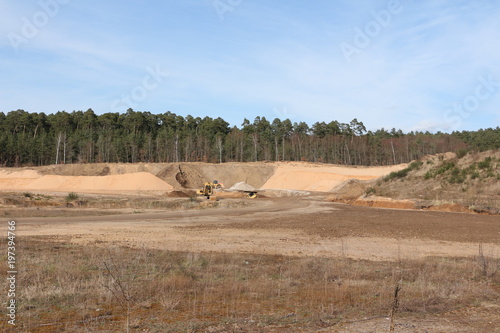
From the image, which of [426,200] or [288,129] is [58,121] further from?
[426,200]

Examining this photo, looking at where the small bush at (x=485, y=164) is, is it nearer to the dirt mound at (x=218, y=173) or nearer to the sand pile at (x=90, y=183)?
the dirt mound at (x=218, y=173)

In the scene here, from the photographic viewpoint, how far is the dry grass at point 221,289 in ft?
23.1

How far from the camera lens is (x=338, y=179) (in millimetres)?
77375

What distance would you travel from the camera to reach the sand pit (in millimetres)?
75375

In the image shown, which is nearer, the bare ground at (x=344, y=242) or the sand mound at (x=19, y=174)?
the bare ground at (x=344, y=242)

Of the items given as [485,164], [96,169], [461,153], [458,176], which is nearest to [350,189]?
[461,153]

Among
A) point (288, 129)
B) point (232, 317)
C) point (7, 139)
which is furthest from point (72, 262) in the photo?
point (288, 129)

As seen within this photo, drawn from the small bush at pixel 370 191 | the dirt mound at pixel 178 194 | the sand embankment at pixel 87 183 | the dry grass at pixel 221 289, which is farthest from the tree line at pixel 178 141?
the dry grass at pixel 221 289

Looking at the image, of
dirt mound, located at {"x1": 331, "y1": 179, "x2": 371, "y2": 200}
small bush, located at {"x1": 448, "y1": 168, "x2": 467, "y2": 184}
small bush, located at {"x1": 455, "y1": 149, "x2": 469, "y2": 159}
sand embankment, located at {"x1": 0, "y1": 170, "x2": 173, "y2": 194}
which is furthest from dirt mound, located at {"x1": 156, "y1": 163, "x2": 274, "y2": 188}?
small bush, located at {"x1": 448, "y1": 168, "x2": 467, "y2": 184}

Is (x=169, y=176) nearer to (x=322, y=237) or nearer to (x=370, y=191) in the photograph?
(x=370, y=191)

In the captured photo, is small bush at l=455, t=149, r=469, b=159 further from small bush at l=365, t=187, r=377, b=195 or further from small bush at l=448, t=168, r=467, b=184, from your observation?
small bush at l=365, t=187, r=377, b=195

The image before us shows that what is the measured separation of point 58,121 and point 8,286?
126 meters

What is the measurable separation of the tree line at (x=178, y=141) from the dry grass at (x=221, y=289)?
95.9 meters

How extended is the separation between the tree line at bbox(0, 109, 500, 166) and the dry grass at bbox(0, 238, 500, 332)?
95861 mm
